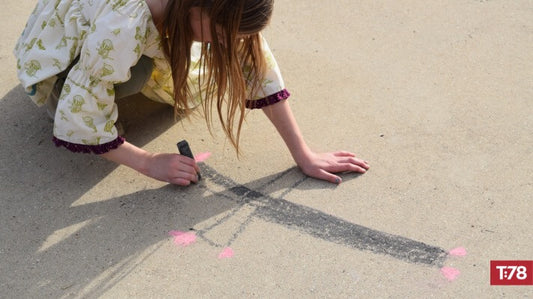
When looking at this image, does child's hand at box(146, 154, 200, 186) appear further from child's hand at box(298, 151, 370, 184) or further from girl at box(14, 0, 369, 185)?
child's hand at box(298, 151, 370, 184)

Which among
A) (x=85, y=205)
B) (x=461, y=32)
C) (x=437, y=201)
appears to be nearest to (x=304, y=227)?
(x=437, y=201)

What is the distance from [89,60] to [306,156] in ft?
2.43

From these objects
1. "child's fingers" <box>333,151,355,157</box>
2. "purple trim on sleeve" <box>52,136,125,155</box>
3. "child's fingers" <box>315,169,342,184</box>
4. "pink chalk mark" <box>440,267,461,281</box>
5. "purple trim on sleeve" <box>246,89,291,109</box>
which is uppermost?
"purple trim on sleeve" <box>246,89,291,109</box>

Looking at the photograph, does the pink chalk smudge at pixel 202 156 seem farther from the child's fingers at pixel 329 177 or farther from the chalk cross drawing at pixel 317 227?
the child's fingers at pixel 329 177

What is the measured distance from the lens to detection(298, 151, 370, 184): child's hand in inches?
83.7

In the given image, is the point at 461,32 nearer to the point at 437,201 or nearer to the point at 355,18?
the point at 355,18

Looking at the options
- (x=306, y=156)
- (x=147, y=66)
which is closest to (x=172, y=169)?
(x=147, y=66)

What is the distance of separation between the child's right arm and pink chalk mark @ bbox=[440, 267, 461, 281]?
2.66ft

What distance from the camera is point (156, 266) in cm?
186

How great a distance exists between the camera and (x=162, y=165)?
2100 mm

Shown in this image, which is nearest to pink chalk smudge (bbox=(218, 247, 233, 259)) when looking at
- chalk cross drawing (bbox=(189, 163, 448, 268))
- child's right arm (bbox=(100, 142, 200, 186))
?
chalk cross drawing (bbox=(189, 163, 448, 268))

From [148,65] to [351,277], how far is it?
2.96 feet

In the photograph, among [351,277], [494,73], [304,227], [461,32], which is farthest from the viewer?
[461,32]

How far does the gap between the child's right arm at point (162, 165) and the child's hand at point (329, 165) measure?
37 cm
